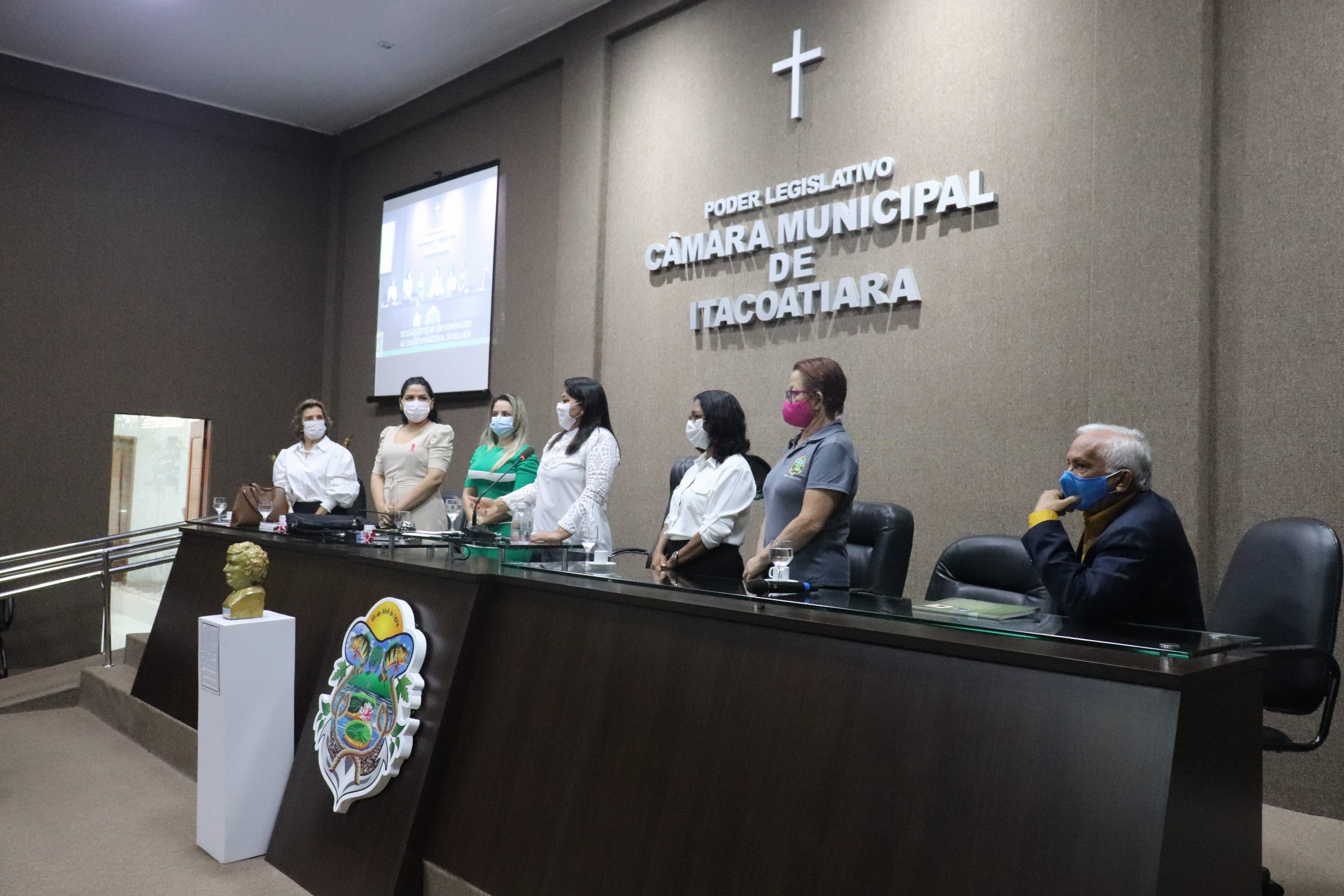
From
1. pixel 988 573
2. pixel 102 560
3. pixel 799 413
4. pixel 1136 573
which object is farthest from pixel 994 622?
pixel 102 560

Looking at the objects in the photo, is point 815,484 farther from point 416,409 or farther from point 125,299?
point 125,299

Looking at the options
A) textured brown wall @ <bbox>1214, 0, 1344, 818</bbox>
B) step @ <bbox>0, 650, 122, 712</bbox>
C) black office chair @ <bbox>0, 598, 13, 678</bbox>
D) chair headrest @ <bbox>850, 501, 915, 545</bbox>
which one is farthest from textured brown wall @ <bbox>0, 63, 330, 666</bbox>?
textured brown wall @ <bbox>1214, 0, 1344, 818</bbox>

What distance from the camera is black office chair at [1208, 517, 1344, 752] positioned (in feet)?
7.88

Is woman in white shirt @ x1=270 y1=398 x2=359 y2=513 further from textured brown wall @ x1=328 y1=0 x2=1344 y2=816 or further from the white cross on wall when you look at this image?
the white cross on wall

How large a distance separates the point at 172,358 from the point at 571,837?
22.5ft

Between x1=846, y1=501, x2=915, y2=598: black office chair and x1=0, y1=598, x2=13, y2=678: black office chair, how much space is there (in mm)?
5915

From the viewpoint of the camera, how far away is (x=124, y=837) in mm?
3189

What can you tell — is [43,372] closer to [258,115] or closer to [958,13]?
[258,115]

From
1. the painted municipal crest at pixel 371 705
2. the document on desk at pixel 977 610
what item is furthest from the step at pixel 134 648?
the document on desk at pixel 977 610

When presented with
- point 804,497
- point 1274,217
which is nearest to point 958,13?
point 1274,217

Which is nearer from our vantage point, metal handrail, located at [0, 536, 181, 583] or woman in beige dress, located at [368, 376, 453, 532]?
woman in beige dress, located at [368, 376, 453, 532]

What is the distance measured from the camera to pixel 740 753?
1.89 m

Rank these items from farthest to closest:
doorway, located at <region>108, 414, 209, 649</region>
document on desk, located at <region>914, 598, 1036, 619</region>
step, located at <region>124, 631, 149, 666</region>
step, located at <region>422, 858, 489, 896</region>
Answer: doorway, located at <region>108, 414, 209, 649</region>, step, located at <region>124, 631, 149, 666</region>, step, located at <region>422, 858, 489, 896</region>, document on desk, located at <region>914, 598, 1036, 619</region>

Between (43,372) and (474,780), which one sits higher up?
(43,372)
